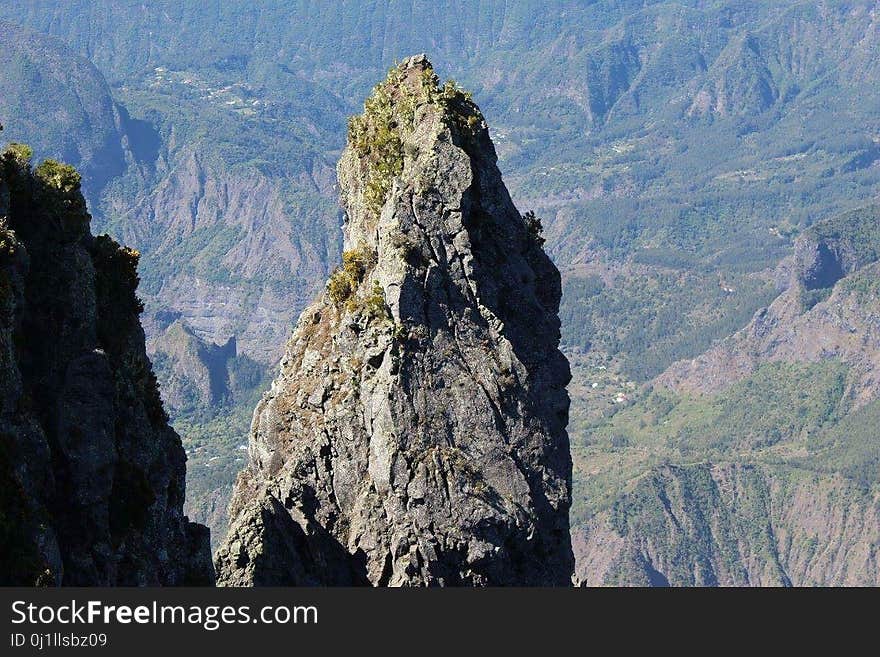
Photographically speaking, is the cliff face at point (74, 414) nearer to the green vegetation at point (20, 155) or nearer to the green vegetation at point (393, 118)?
the green vegetation at point (20, 155)

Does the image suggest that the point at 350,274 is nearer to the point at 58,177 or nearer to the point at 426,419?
the point at 426,419

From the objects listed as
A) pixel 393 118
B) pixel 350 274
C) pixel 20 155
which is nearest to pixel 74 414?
pixel 20 155

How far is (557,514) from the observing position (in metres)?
52.2

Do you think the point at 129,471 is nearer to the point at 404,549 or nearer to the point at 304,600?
the point at 304,600

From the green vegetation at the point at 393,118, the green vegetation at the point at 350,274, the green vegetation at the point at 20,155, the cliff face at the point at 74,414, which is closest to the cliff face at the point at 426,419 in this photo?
the green vegetation at the point at 350,274

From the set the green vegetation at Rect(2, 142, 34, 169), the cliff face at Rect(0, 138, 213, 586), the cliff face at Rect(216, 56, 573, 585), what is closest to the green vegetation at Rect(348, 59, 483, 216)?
the cliff face at Rect(216, 56, 573, 585)

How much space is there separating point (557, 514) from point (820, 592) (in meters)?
15.4

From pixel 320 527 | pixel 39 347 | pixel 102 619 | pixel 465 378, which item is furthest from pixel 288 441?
pixel 102 619

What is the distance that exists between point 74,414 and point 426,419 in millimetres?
14837

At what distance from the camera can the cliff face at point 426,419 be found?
163 feet

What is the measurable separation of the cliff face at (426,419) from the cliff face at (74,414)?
689 cm

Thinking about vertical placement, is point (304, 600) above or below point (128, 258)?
below

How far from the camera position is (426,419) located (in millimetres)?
49938

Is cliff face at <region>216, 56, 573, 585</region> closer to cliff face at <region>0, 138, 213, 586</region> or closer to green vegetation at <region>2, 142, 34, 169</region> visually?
cliff face at <region>0, 138, 213, 586</region>
